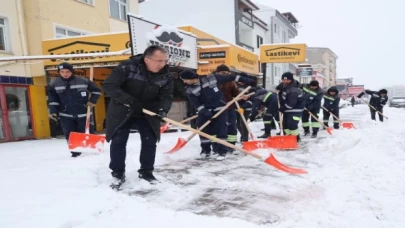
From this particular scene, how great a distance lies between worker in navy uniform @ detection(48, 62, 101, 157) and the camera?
195 inches

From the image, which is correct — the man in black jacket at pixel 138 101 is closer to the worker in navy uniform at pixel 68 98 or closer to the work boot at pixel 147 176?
the work boot at pixel 147 176

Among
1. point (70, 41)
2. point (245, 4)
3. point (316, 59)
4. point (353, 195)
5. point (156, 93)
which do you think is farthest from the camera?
point (316, 59)

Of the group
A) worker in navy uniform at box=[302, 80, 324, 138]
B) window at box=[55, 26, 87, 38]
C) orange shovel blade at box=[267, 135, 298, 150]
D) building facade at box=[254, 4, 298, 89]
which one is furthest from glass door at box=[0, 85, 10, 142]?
building facade at box=[254, 4, 298, 89]

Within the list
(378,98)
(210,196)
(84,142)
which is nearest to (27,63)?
(84,142)

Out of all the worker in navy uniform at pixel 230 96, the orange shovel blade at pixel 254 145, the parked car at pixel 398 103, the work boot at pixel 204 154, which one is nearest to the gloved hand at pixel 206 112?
the worker in navy uniform at pixel 230 96

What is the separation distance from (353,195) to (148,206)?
197 centimetres

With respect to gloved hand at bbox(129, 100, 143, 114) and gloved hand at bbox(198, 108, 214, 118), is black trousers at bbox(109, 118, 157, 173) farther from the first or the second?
gloved hand at bbox(198, 108, 214, 118)

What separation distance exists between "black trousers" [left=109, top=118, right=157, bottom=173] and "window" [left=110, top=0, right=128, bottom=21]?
11.5 meters

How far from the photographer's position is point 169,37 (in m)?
8.30


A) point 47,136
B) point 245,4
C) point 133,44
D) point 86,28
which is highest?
point 245,4

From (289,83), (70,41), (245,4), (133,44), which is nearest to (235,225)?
(289,83)

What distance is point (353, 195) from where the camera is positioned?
9.72 feet

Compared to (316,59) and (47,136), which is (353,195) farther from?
(316,59)

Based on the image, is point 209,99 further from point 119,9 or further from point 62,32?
point 119,9
